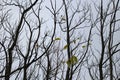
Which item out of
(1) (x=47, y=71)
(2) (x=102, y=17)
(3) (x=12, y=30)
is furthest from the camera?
(1) (x=47, y=71)

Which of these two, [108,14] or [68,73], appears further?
[108,14]

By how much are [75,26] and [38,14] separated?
1.66m

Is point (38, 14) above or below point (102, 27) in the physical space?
above

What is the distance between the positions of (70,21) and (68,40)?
978 millimetres

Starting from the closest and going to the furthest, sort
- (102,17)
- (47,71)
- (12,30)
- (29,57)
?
(29,57) → (102,17) → (12,30) → (47,71)

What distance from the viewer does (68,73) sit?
6355mm

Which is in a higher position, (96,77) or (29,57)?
(29,57)

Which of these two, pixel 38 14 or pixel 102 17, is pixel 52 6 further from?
pixel 102 17

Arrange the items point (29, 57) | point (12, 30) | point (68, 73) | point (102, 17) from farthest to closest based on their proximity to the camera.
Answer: point (12, 30) → point (102, 17) → point (29, 57) → point (68, 73)

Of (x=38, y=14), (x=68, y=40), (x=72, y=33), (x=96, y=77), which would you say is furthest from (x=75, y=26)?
(x=96, y=77)

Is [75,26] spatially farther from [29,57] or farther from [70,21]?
[29,57]


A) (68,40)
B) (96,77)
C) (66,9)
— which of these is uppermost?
(66,9)

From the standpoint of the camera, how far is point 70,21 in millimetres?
8047

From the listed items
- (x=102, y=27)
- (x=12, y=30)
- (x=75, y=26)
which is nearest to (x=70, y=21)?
(x=75, y=26)
